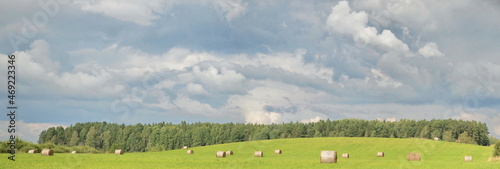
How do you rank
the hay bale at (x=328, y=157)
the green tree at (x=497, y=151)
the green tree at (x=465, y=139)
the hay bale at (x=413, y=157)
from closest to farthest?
the hay bale at (x=328, y=157), the hay bale at (x=413, y=157), the green tree at (x=497, y=151), the green tree at (x=465, y=139)

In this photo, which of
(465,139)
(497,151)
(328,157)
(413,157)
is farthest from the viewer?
(465,139)

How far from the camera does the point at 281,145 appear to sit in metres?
113

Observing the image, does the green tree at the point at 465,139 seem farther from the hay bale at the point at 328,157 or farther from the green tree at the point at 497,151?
the hay bale at the point at 328,157

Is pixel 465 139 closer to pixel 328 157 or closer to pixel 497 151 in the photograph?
pixel 497 151

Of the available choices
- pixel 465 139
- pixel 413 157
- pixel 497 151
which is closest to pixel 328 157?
pixel 413 157

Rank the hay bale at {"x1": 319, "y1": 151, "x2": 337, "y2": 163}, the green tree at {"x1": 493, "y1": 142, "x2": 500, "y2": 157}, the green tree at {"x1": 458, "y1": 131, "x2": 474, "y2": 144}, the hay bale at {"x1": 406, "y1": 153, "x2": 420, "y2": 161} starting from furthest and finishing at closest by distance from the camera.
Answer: the green tree at {"x1": 458, "y1": 131, "x2": 474, "y2": 144} → the green tree at {"x1": 493, "y1": 142, "x2": 500, "y2": 157} → the hay bale at {"x1": 406, "y1": 153, "x2": 420, "y2": 161} → the hay bale at {"x1": 319, "y1": 151, "x2": 337, "y2": 163}

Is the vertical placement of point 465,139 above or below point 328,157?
below

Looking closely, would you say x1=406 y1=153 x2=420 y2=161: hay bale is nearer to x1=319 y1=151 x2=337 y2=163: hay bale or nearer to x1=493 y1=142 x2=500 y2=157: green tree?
x1=493 y1=142 x2=500 y2=157: green tree

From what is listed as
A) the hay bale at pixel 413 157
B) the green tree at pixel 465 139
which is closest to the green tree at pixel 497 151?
the hay bale at pixel 413 157

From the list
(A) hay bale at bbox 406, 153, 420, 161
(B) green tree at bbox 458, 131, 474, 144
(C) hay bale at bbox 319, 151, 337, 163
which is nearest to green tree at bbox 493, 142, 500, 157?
(A) hay bale at bbox 406, 153, 420, 161

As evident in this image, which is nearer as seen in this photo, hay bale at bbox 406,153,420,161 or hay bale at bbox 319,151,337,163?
hay bale at bbox 319,151,337,163

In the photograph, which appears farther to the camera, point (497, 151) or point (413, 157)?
point (497, 151)

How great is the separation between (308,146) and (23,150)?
6463 centimetres

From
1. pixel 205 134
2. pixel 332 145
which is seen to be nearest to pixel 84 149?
pixel 332 145
